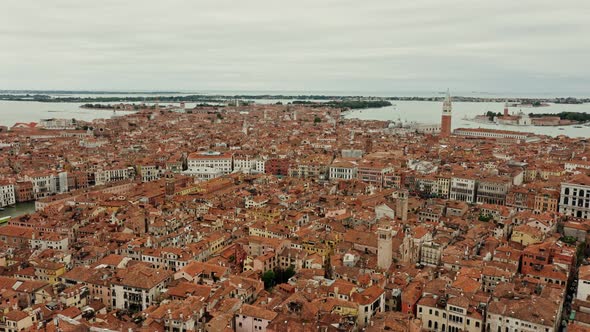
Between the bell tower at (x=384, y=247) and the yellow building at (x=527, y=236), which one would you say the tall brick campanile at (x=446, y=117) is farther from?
the bell tower at (x=384, y=247)

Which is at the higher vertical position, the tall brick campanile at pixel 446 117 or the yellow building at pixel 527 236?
the tall brick campanile at pixel 446 117

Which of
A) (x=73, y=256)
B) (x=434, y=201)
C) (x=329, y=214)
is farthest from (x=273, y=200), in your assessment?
(x=73, y=256)

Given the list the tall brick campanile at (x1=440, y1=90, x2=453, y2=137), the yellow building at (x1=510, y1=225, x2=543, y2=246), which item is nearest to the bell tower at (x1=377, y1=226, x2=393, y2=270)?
the yellow building at (x1=510, y1=225, x2=543, y2=246)

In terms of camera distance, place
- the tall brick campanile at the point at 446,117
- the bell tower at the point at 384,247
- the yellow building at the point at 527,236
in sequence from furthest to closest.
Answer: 1. the tall brick campanile at the point at 446,117
2. the yellow building at the point at 527,236
3. the bell tower at the point at 384,247

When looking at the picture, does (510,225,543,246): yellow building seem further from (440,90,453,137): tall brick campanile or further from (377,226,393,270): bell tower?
(440,90,453,137): tall brick campanile

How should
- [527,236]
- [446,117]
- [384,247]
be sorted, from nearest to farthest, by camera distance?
[384,247]
[527,236]
[446,117]

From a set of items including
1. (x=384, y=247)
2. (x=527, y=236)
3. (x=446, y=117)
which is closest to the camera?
(x=384, y=247)

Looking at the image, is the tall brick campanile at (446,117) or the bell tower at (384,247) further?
the tall brick campanile at (446,117)

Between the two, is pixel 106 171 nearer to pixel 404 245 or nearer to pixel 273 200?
pixel 273 200

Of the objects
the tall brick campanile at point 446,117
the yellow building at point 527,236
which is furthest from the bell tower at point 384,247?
the tall brick campanile at point 446,117

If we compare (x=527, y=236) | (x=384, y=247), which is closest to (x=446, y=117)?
(x=527, y=236)

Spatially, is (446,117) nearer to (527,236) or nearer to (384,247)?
(527,236)

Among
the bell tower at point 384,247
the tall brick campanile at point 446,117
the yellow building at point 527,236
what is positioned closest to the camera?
the bell tower at point 384,247
